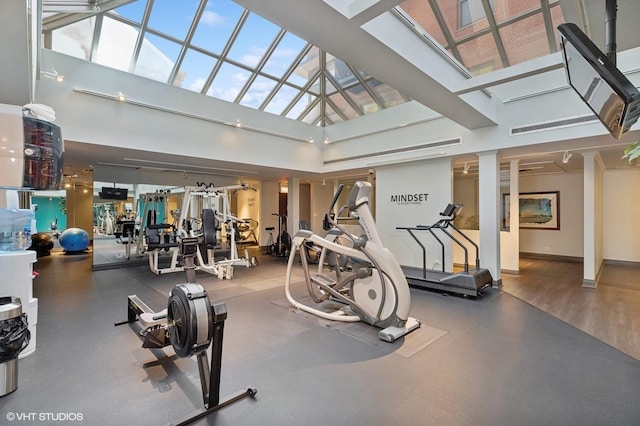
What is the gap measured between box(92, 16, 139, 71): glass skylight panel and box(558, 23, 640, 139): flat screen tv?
6.26 metres

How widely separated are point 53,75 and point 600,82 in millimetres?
6194

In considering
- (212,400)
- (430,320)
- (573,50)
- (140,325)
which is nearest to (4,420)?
(212,400)

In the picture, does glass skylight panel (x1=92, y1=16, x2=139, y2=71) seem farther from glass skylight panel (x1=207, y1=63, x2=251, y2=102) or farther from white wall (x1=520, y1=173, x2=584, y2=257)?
white wall (x1=520, y1=173, x2=584, y2=257)

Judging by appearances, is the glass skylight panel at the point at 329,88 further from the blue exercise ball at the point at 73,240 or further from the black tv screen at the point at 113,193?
the blue exercise ball at the point at 73,240

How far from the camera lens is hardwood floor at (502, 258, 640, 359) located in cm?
338

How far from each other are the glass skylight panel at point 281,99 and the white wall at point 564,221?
7.49 meters

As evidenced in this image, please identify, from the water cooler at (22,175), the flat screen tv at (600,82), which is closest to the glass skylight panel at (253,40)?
the water cooler at (22,175)

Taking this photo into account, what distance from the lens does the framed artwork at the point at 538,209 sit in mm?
8395

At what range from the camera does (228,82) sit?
6762 millimetres

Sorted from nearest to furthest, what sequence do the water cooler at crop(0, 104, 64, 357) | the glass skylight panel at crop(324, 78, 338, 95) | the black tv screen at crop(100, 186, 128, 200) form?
the water cooler at crop(0, 104, 64, 357) < the glass skylight panel at crop(324, 78, 338, 95) < the black tv screen at crop(100, 186, 128, 200)

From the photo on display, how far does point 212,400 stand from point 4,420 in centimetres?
133

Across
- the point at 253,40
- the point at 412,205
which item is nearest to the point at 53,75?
the point at 253,40

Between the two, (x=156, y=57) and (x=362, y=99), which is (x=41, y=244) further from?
(x=362, y=99)

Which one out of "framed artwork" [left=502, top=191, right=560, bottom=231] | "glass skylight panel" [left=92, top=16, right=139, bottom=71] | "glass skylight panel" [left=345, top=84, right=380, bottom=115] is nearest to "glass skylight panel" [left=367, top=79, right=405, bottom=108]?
"glass skylight panel" [left=345, top=84, right=380, bottom=115]
